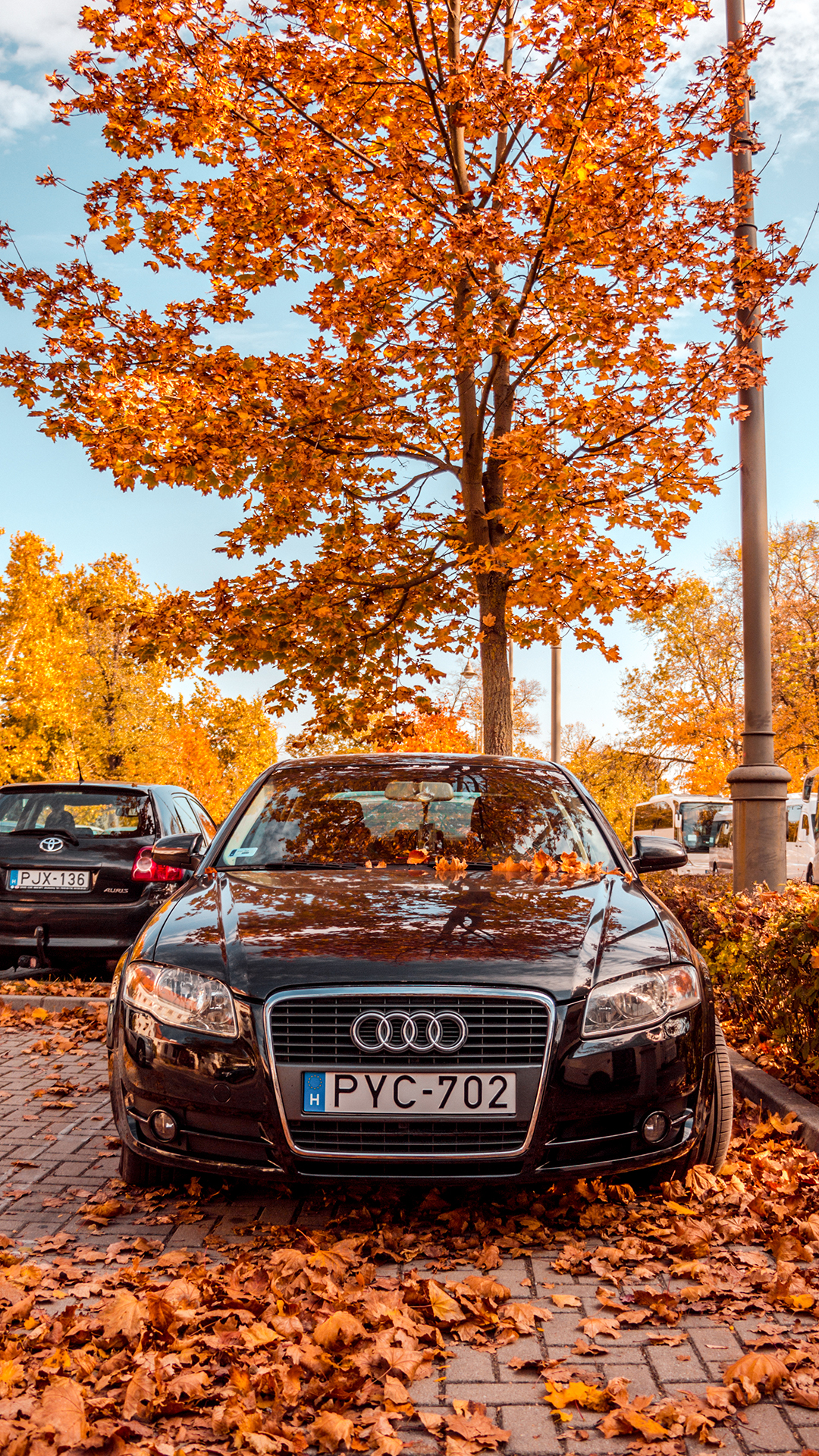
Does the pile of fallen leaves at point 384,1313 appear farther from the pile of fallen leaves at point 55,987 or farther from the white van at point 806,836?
the white van at point 806,836

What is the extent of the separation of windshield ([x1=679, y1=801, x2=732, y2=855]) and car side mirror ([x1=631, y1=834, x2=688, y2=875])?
27202mm

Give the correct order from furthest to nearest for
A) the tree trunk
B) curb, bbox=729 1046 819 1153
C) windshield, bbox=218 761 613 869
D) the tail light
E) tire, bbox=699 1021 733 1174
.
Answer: the tree trunk < the tail light < windshield, bbox=218 761 613 869 < curb, bbox=729 1046 819 1153 < tire, bbox=699 1021 733 1174

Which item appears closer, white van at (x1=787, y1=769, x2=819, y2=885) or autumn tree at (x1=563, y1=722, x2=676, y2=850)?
white van at (x1=787, y1=769, x2=819, y2=885)

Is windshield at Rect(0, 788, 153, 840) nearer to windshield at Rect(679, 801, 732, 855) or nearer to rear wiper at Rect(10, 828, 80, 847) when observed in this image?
rear wiper at Rect(10, 828, 80, 847)

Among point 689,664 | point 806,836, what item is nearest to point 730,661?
point 689,664

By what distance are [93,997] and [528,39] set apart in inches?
319

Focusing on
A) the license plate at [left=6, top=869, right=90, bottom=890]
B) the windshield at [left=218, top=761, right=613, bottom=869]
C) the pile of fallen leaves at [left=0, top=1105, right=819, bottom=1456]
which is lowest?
the pile of fallen leaves at [left=0, top=1105, right=819, bottom=1456]

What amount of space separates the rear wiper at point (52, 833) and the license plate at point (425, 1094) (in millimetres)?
5480

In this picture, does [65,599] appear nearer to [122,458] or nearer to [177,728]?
[177,728]

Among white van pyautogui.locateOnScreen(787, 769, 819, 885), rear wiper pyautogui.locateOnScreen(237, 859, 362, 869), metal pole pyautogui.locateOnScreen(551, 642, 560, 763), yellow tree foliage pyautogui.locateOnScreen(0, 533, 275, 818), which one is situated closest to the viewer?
rear wiper pyautogui.locateOnScreen(237, 859, 362, 869)

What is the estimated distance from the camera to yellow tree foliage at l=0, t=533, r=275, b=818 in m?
38.5

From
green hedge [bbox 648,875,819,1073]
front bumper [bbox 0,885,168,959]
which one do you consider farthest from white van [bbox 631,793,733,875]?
green hedge [bbox 648,875,819,1073]

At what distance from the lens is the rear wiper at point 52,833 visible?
8.31m

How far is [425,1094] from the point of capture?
3244 millimetres
